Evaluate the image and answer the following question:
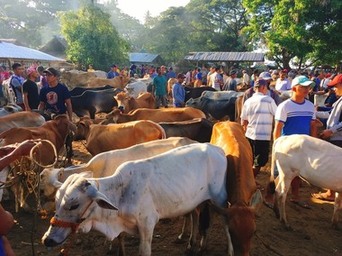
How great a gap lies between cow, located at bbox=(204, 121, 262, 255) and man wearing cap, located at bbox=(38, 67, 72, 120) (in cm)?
344

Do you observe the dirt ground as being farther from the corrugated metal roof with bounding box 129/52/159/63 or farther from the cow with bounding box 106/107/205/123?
the corrugated metal roof with bounding box 129/52/159/63

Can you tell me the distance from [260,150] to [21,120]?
180 inches

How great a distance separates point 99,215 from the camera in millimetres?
3396

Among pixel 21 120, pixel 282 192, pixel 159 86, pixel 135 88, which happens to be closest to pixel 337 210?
pixel 282 192

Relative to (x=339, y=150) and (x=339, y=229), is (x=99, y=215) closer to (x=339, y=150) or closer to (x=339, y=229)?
(x=339, y=150)

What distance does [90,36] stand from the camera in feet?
82.3

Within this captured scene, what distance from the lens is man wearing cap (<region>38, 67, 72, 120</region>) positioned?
22.3ft

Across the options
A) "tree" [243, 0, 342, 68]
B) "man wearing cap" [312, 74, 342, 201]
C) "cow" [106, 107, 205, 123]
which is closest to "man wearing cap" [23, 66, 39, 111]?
"cow" [106, 107, 205, 123]

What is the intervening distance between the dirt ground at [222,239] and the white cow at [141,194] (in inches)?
42.7

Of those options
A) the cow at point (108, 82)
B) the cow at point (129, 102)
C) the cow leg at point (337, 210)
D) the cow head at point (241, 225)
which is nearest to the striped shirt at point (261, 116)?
the cow leg at point (337, 210)

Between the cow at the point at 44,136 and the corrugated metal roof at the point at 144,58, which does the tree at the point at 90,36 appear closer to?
the corrugated metal roof at the point at 144,58

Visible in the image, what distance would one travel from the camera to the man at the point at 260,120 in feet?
19.5

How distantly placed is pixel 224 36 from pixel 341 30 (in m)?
18.7

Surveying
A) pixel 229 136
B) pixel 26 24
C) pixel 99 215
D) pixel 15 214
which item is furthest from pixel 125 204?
pixel 26 24
